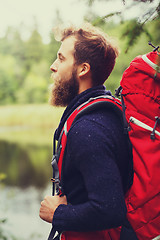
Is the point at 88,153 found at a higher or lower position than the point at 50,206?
higher

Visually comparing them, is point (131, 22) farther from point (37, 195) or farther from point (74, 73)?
point (37, 195)

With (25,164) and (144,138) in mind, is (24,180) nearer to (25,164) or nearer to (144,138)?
(25,164)

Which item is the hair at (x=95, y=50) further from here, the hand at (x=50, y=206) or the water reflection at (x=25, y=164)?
the water reflection at (x=25, y=164)

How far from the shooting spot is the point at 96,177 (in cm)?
135

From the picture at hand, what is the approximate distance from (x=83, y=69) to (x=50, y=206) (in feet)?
2.47

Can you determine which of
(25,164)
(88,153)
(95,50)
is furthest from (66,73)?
(25,164)

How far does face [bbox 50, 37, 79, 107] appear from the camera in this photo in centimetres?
176

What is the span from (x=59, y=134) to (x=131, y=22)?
2.45 ft

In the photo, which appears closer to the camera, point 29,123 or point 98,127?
point 98,127

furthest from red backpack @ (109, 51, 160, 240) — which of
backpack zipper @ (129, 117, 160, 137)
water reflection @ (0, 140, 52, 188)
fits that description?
water reflection @ (0, 140, 52, 188)


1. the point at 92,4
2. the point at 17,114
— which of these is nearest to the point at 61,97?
the point at 92,4

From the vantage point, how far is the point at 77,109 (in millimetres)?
1565

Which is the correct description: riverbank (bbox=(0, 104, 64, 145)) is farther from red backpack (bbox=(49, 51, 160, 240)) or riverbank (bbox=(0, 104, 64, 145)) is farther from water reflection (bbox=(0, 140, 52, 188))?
red backpack (bbox=(49, 51, 160, 240))

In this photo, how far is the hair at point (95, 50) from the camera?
174 centimetres
